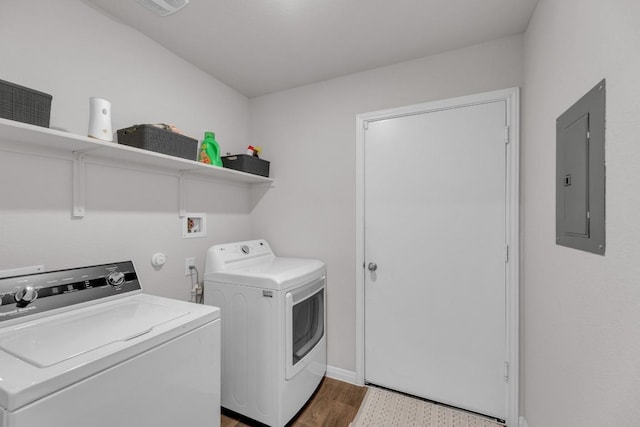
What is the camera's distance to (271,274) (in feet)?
5.57

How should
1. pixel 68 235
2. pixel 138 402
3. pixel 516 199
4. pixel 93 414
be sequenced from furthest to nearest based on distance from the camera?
pixel 516 199 < pixel 68 235 < pixel 138 402 < pixel 93 414

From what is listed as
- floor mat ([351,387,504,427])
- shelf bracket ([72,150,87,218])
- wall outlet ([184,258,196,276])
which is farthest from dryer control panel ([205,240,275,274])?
floor mat ([351,387,504,427])

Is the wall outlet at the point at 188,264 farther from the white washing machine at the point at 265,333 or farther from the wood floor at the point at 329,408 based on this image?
the wood floor at the point at 329,408

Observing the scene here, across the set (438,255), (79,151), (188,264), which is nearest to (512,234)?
(438,255)

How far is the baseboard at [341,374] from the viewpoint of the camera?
2.15m

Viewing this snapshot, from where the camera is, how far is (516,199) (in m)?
1.68

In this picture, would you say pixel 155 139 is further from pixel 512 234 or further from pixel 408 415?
pixel 408 415

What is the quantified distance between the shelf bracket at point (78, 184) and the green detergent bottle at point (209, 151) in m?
0.67

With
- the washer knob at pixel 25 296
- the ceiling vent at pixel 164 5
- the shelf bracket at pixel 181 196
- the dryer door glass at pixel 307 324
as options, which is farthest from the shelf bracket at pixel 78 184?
the dryer door glass at pixel 307 324

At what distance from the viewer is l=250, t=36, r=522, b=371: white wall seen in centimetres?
187

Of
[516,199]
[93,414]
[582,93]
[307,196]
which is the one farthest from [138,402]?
[516,199]

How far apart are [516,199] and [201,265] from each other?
2.20 metres

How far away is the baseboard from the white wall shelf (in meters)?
1.69

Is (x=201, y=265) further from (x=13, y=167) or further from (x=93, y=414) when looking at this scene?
(x=93, y=414)
